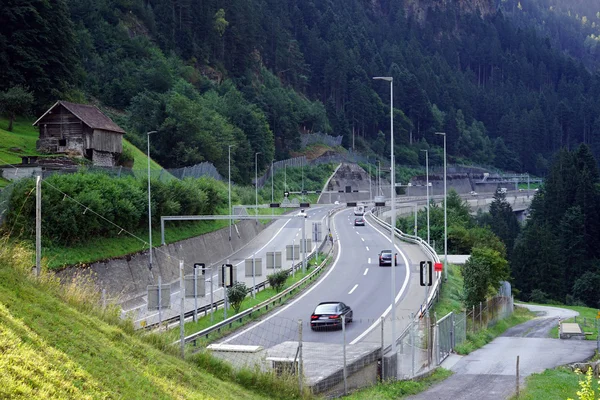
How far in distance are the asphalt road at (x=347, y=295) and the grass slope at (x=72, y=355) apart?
494 inches

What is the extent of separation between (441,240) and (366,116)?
9958 centimetres

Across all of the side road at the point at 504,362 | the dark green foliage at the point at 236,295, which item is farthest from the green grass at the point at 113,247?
the side road at the point at 504,362

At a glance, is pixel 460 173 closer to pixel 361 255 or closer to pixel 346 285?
pixel 361 255

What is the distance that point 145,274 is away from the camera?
46.3m

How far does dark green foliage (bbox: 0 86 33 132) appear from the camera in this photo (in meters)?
61.9

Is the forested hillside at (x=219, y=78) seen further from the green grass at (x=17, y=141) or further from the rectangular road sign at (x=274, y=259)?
the rectangular road sign at (x=274, y=259)

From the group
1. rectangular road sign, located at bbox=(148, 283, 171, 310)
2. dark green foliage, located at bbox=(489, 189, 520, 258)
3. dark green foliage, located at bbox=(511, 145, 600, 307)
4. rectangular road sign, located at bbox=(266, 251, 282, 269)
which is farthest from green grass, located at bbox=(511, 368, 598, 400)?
dark green foliage, located at bbox=(489, 189, 520, 258)

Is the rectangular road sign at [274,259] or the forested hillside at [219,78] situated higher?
the forested hillside at [219,78]

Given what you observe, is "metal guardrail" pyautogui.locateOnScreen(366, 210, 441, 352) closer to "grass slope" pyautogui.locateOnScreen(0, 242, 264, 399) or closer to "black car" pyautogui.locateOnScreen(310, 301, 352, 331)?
"black car" pyautogui.locateOnScreen(310, 301, 352, 331)

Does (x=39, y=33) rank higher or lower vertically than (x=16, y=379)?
higher

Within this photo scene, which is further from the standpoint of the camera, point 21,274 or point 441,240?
point 441,240

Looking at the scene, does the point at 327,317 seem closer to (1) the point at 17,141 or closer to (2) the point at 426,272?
(2) the point at 426,272

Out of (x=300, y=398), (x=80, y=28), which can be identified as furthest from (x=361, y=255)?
(x=80, y=28)

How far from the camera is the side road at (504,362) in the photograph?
22391mm
